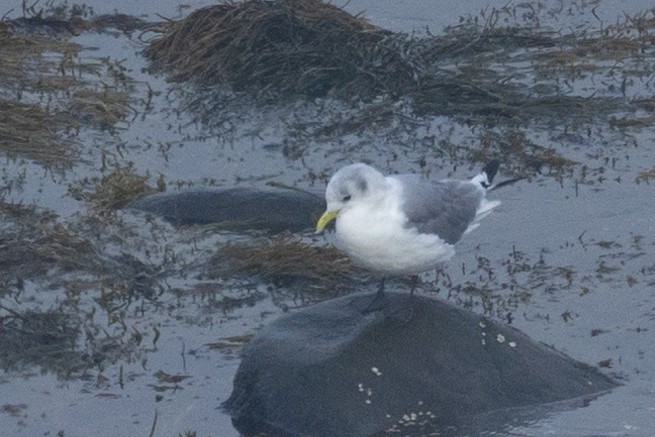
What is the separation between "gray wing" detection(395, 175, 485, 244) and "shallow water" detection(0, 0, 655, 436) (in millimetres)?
902

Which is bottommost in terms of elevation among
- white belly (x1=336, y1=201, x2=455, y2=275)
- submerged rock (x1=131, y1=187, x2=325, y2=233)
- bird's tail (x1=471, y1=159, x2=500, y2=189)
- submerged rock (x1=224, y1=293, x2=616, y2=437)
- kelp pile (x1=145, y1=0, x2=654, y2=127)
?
submerged rock (x1=224, y1=293, x2=616, y2=437)

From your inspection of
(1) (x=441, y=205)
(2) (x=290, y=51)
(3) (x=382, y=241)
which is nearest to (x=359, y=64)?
(2) (x=290, y=51)

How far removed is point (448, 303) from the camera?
8.05m

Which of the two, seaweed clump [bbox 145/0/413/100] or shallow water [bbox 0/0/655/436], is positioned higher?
seaweed clump [bbox 145/0/413/100]

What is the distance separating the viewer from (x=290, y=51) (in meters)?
12.6

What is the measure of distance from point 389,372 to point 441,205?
110 centimetres

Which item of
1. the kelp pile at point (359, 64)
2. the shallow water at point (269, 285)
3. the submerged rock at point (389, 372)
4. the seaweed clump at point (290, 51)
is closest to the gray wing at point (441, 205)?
the submerged rock at point (389, 372)

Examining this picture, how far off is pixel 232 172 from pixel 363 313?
371cm

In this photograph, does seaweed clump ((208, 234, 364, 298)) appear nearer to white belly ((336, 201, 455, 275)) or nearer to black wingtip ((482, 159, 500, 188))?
black wingtip ((482, 159, 500, 188))

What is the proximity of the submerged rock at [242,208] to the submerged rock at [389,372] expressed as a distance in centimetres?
219

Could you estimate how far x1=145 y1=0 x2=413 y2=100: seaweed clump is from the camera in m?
12.5

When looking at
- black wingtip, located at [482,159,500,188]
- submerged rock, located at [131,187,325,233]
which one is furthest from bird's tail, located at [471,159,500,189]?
submerged rock, located at [131,187,325,233]

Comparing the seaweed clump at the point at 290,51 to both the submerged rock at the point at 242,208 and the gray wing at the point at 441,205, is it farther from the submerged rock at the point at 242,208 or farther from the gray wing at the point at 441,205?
the gray wing at the point at 441,205

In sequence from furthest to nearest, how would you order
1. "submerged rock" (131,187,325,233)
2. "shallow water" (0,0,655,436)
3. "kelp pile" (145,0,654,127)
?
"kelp pile" (145,0,654,127) < "submerged rock" (131,187,325,233) < "shallow water" (0,0,655,436)
